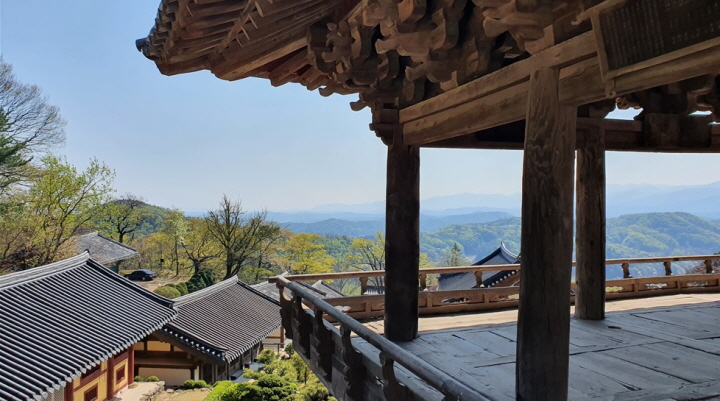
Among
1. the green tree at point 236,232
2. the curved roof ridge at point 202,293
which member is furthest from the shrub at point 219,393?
the green tree at point 236,232

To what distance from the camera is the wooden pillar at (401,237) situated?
14.3 ft

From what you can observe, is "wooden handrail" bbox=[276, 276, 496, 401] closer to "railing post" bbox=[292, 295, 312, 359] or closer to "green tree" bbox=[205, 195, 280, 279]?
"railing post" bbox=[292, 295, 312, 359]

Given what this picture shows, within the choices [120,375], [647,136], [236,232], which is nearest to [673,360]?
[647,136]

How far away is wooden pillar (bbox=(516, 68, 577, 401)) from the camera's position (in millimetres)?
2271

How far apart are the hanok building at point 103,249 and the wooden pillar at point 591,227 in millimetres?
34958

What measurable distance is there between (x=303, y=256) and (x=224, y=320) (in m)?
17.2

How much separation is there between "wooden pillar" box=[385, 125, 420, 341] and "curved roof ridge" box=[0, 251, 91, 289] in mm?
15210

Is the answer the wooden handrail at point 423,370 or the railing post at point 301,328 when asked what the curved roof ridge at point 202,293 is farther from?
the wooden handrail at point 423,370

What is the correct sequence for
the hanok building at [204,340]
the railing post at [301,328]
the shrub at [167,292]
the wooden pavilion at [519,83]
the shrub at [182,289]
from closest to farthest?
the wooden pavilion at [519,83] → the railing post at [301,328] → the hanok building at [204,340] → the shrub at [167,292] → the shrub at [182,289]

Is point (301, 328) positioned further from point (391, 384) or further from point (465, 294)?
point (465, 294)

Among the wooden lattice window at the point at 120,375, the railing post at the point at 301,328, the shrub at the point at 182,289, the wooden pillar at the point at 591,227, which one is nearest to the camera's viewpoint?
the railing post at the point at 301,328

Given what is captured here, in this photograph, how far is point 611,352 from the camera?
Result: 420cm

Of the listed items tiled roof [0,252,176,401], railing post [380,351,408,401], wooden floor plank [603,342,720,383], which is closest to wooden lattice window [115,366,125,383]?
tiled roof [0,252,176,401]

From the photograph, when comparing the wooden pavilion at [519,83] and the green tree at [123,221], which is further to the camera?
the green tree at [123,221]
